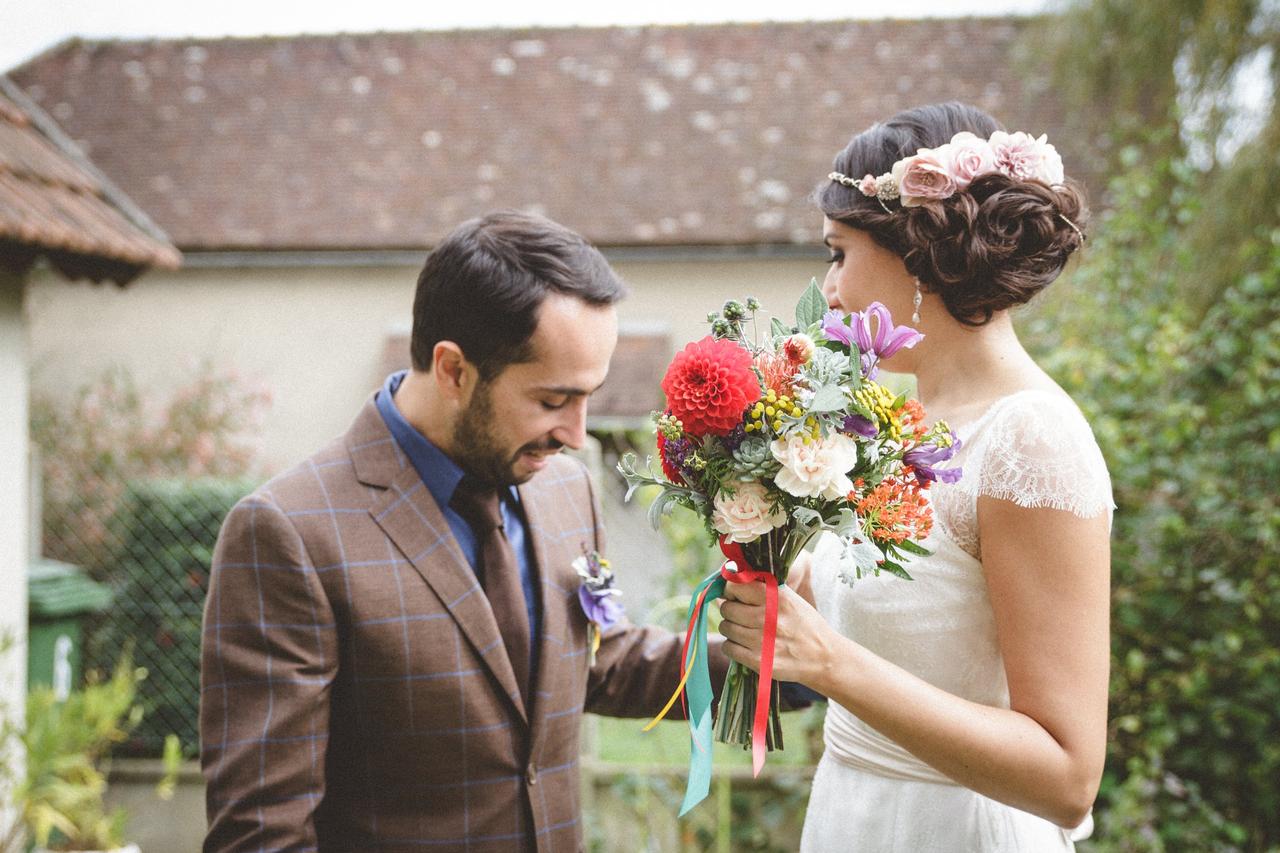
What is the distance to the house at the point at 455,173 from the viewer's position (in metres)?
11.9

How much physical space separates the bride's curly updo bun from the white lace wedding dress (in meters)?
0.19

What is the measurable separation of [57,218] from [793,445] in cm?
427

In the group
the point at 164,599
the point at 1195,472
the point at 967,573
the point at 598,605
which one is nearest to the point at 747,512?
the point at 967,573

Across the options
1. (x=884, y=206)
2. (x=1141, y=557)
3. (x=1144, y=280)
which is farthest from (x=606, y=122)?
(x=884, y=206)

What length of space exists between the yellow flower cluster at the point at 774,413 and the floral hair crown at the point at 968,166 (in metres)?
0.53

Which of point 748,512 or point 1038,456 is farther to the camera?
point 1038,456

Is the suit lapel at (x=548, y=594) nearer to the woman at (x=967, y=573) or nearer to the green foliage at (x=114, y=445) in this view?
the woman at (x=967, y=573)

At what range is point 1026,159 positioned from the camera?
6.32 ft

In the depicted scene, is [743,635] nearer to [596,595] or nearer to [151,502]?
[596,595]

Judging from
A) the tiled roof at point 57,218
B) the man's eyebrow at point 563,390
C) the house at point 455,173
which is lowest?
the man's eyebrow at point 563,390

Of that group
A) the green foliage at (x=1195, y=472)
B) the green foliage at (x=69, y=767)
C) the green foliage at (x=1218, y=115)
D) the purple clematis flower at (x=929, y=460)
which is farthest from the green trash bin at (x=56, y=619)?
the green foliage at (x=1218, y=115)

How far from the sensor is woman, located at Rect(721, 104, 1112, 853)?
1.76 metres

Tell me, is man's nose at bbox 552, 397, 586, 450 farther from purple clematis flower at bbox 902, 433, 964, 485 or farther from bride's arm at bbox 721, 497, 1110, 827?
purple clematis flower at bbox 902, 433, 964, 485

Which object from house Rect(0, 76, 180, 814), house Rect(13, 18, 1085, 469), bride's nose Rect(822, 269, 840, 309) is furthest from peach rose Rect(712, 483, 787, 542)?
house Rect(13, 18, 1085, 469)
